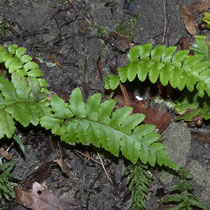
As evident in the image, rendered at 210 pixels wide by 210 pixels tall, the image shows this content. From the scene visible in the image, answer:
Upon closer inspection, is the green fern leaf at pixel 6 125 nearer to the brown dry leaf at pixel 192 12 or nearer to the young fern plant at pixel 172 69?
the young fern plant at pixel 172 69

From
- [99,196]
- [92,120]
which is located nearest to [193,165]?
[99,196]

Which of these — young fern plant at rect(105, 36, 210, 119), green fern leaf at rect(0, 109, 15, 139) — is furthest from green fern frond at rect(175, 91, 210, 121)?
green fern leaf at rect(0, 109, 15, 139)

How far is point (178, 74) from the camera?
12.5ft

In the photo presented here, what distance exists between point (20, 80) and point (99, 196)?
1618 mm

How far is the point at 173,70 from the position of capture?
12.6ft

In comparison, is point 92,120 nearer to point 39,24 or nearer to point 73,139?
point 73,139

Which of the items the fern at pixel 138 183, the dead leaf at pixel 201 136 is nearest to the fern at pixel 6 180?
the fern at pixel 138 183

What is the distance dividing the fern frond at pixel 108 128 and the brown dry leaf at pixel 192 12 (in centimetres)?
162

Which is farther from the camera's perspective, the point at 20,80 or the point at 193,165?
the point at 193,165

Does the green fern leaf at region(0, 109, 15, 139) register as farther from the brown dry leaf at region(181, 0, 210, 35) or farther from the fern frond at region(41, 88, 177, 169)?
the brown dry leaf at region(181, 0, 210, 35)

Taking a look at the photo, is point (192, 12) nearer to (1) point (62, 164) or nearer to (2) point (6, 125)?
(1) point (62, 164)

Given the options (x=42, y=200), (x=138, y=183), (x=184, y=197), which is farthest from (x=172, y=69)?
(x=42, y=200)

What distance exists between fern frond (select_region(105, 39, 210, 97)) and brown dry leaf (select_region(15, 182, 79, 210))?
1.60 m

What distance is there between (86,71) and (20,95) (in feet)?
3.61
